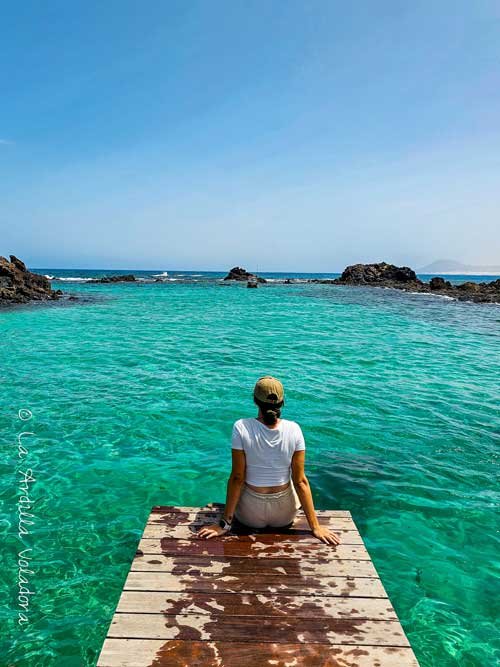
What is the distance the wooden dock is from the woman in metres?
0.17

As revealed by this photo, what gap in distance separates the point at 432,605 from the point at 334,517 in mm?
1727

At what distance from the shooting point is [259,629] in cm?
387

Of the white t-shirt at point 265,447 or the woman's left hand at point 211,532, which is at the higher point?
the white t-shirt at point 265,447

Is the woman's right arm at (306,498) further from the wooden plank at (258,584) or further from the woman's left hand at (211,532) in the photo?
the woman's left hand at (211,532)

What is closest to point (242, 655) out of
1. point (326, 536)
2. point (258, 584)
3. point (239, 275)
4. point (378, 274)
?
point (258, 584)

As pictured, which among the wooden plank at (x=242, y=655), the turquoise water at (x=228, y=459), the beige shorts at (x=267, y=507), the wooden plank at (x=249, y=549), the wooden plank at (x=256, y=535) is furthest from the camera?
the turquoise water at (x=228, y=459)

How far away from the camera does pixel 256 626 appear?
390 centimetres

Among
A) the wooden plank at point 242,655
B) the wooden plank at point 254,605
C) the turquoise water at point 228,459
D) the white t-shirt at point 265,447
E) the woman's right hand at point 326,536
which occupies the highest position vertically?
the white t-shirt at point 265,447

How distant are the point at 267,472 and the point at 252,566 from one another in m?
0.98

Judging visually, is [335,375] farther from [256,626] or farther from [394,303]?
[394,303]

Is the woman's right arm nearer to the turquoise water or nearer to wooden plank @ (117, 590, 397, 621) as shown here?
wooden plank @ (117, 590, 397, 621)

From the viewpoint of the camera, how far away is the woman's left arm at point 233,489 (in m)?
5.13

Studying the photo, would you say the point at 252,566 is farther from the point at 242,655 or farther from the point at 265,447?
the point at 265,447

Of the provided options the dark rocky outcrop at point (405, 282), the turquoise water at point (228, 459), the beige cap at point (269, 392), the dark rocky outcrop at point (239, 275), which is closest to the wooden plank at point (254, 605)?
the turquoise water at point (228, 459)
